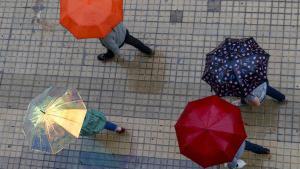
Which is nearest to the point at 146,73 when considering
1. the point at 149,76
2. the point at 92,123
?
the point at 149,76

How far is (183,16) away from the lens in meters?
7.35

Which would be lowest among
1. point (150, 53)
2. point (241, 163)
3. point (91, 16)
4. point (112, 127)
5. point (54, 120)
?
point (241, 163)

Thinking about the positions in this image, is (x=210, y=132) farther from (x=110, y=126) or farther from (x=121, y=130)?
(x=121, y=130)

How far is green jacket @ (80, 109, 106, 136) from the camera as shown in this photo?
5.85 meters

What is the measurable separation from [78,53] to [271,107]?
10.3 ft

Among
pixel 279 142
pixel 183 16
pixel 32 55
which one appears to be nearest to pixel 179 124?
pixel 279 142

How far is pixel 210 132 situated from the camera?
15.6 ft

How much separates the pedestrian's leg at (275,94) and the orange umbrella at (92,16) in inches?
88.7

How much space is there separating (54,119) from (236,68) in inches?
84.0

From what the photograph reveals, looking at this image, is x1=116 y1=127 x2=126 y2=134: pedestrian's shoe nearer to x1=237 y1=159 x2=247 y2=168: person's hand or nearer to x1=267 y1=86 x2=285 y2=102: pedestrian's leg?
x1=237 y1=159 x2=247 y2=168: person's hand

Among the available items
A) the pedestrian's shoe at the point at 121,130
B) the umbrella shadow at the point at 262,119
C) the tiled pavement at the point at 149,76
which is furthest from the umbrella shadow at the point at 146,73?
the umbrella shadow at the point at 262,119

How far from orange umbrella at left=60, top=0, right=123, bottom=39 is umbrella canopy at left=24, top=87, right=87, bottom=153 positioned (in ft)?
2.65

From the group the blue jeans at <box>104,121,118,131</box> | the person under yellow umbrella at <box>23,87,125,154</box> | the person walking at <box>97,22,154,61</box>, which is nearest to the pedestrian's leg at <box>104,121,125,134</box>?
the blue jeans at <box>104,121,118,131</box>

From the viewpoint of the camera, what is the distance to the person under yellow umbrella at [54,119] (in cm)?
527
